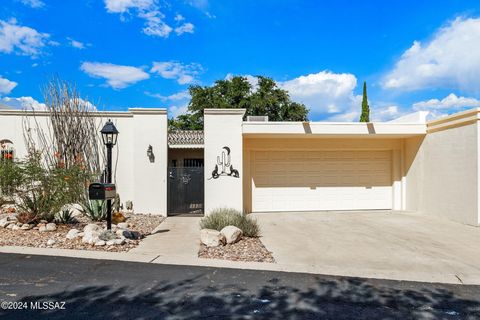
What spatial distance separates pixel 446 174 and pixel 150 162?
10102 millimetres

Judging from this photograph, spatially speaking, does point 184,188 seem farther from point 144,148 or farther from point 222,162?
point 144,148

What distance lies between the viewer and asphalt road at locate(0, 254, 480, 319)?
3.95 m

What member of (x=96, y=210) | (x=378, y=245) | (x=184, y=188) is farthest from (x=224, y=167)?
(x=378, y=245)

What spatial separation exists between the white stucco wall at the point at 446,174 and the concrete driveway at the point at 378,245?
1.75 ft

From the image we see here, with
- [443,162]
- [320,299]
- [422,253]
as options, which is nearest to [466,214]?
[443,162]

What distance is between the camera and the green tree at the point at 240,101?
33.8 meters

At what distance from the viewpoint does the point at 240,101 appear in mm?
34312

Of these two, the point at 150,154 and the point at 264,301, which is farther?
the point at 150,154

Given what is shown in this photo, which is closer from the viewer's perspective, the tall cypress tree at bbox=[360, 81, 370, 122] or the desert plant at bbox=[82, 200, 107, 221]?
the desert plant at bbox=[82, 200, 107, 221]

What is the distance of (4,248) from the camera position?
6699 mm

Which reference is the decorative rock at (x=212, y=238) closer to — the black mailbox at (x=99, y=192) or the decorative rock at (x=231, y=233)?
the decorative rock at (x=231, y=233)

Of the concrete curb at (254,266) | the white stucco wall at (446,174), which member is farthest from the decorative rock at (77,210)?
the white stucco wall at (446,174)

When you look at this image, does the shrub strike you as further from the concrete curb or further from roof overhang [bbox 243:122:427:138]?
roof overhang [bbox 243:122:427:138]

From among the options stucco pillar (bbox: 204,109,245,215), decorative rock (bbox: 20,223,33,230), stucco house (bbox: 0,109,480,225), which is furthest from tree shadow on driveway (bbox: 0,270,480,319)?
stucco house (bbox: 0,109,480,225)
